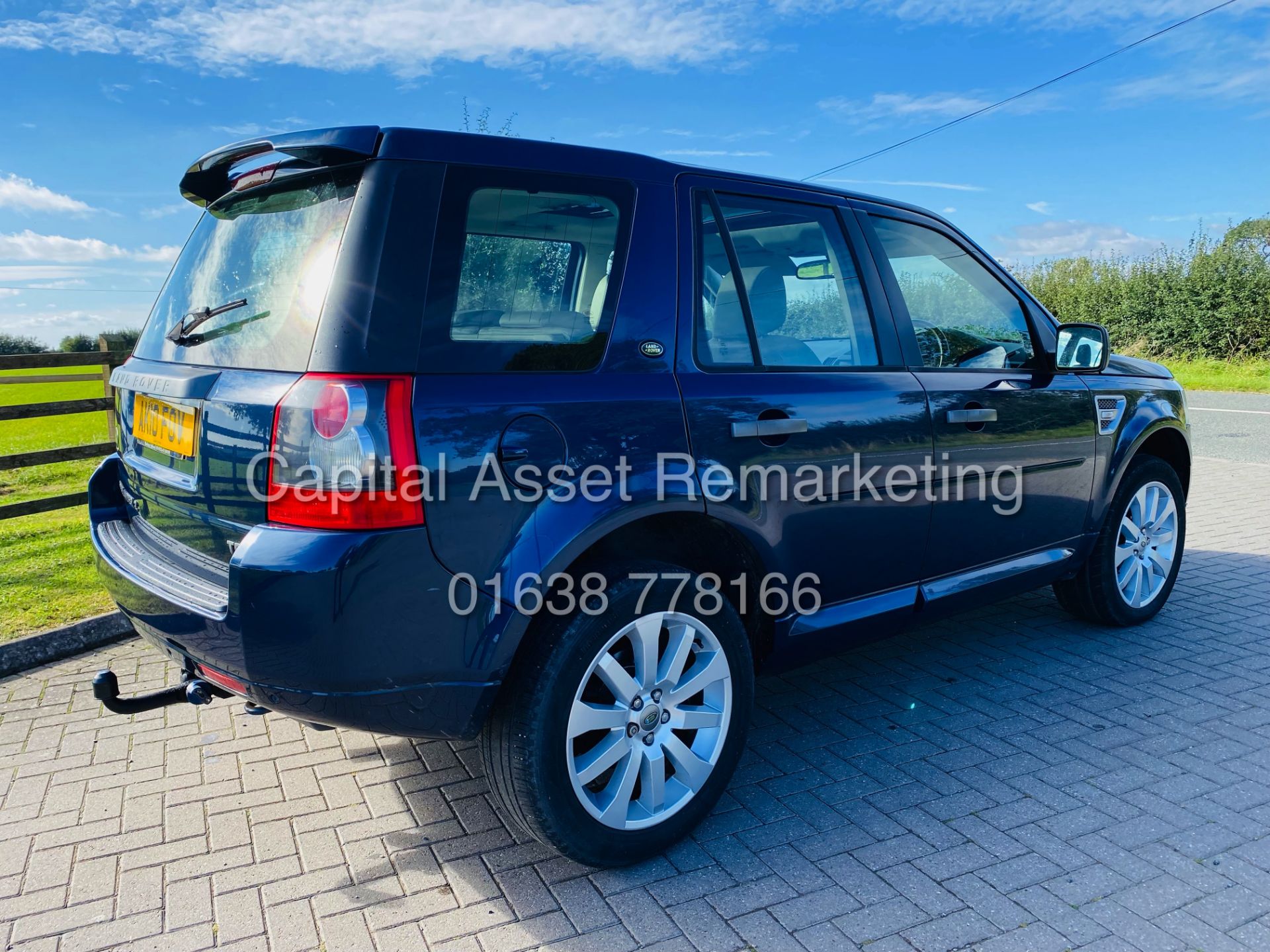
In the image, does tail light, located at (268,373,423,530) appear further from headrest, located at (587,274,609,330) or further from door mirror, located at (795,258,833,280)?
door mirror, located at (795,258,833,280)

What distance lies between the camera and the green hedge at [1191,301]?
2256cm

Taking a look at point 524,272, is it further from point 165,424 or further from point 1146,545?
point 1146,545

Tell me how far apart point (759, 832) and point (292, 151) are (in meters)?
2.30

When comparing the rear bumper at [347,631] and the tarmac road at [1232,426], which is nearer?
the rear bumper at [347,631]

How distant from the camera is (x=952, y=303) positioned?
364cm

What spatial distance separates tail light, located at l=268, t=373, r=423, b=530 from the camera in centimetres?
210

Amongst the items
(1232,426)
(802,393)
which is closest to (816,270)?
(802,393)

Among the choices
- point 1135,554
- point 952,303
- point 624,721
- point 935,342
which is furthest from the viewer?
point 1135,554

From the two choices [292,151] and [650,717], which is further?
[650,717]

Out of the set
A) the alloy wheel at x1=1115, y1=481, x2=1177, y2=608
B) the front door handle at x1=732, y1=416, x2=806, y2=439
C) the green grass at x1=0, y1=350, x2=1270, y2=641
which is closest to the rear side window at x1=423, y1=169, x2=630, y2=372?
the front door handle at x1=732, y1=416, x2=806, y2=439

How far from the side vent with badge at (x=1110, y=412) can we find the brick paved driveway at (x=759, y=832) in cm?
106

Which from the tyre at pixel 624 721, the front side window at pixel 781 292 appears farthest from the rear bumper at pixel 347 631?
the front side window at pixel 781 292

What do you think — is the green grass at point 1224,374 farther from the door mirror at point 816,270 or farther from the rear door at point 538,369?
the rear door at point 538,369

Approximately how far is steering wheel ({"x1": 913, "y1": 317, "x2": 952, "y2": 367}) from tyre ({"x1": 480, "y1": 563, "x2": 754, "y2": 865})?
135 cm
